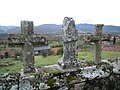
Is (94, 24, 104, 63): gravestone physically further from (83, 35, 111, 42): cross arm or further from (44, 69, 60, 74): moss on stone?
(44, 69, 60, 74): moss on stone

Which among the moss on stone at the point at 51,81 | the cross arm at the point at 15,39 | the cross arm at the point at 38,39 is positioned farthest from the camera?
the moss on stone at the point at 51,81

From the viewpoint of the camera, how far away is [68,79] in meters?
6.29

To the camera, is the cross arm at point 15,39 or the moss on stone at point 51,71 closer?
the cross arm at point 15,39

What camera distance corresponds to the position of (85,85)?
6.55 m

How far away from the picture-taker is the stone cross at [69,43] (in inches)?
247

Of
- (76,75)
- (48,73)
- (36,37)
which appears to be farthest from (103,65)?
(36,37)

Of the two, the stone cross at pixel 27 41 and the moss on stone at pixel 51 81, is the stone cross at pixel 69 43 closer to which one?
the moss on stone at pixel 51 81

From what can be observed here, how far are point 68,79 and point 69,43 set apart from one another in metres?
0.97

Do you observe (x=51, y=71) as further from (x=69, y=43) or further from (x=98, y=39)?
(x=98, y=39)

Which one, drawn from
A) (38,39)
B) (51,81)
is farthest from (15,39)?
(51,81)

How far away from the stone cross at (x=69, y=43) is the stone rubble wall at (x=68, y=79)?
245 millimetres

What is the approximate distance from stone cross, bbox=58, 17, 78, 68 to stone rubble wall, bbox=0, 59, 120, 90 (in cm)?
24

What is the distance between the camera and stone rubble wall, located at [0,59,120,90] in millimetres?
5617

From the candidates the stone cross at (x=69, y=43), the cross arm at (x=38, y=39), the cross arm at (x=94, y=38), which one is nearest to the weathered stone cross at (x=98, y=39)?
the cross arm at (x=94, y=38)
